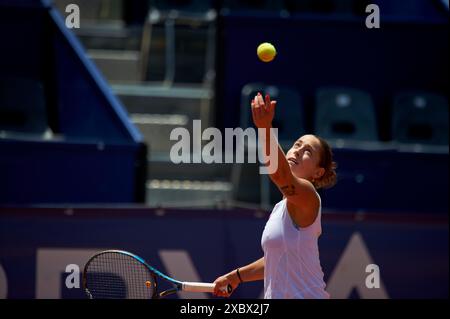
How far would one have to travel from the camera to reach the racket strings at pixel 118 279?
174 inches

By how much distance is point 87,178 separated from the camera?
705 centimetres

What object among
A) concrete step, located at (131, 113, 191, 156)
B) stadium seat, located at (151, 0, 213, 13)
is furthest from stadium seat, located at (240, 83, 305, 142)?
stadium seat, located at (151, 0, 213, 13)

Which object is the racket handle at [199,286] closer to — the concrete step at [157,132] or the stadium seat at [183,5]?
the concrete step at [157,132]

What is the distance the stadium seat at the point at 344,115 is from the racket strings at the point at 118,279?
3.98m

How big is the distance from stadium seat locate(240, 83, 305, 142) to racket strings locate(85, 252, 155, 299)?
144 inches

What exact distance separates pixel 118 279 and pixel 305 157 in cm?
111

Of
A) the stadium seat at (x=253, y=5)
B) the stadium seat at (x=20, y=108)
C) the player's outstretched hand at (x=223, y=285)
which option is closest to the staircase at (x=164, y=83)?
the stadium seat at (x=253, y=5)

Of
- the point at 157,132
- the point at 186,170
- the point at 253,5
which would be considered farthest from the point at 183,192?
the point at 253,5

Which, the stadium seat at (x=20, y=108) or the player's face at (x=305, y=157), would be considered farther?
the stadium seat at (x=20, y=108)

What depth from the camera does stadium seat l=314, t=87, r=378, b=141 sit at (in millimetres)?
8250

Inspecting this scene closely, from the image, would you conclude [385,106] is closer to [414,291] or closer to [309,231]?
[414,291]

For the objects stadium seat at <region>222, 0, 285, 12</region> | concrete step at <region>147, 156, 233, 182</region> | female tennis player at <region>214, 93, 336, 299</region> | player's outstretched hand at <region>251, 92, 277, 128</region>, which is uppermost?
stadium seat at <region>222, 0, 285, 12</region>

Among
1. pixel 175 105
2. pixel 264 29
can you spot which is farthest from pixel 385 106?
pixel 175 105

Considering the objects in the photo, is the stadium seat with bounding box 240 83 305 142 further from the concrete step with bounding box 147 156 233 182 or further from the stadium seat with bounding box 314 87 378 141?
the concrete step with bounding box 147 156 233 182
